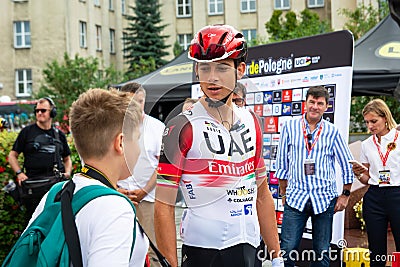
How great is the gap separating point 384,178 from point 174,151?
14.4 ft

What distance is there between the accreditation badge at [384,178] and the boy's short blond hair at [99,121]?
5.06 m

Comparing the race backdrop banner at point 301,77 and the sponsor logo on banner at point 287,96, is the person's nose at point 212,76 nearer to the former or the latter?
the race backdrop banner at point 301,77

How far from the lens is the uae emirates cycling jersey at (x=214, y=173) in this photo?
10.3 ft

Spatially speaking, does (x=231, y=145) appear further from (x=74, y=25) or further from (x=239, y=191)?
(x=74, y=25)

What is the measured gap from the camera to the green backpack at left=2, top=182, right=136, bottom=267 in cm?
217

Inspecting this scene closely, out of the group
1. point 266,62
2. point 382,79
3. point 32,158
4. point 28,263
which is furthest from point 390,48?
point 28,263

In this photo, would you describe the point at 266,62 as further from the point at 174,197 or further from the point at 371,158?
the point at 174,197

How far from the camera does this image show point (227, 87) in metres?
3.13

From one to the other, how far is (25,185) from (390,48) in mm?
5107

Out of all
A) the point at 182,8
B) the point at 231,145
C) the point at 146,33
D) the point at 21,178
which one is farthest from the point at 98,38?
the point at 231,145

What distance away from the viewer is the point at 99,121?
2.38 m

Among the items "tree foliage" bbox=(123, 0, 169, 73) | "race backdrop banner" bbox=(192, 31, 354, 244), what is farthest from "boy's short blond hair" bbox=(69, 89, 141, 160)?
"tree foliage" bbox=(123, 0, 169, 73)

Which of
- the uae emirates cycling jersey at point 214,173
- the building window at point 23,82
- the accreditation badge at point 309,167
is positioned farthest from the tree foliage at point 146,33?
the uae emirates cycling jersey at point 214,173

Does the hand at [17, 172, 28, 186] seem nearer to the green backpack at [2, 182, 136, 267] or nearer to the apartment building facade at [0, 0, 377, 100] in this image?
the green backpack at [2, 182, 136, 267]
